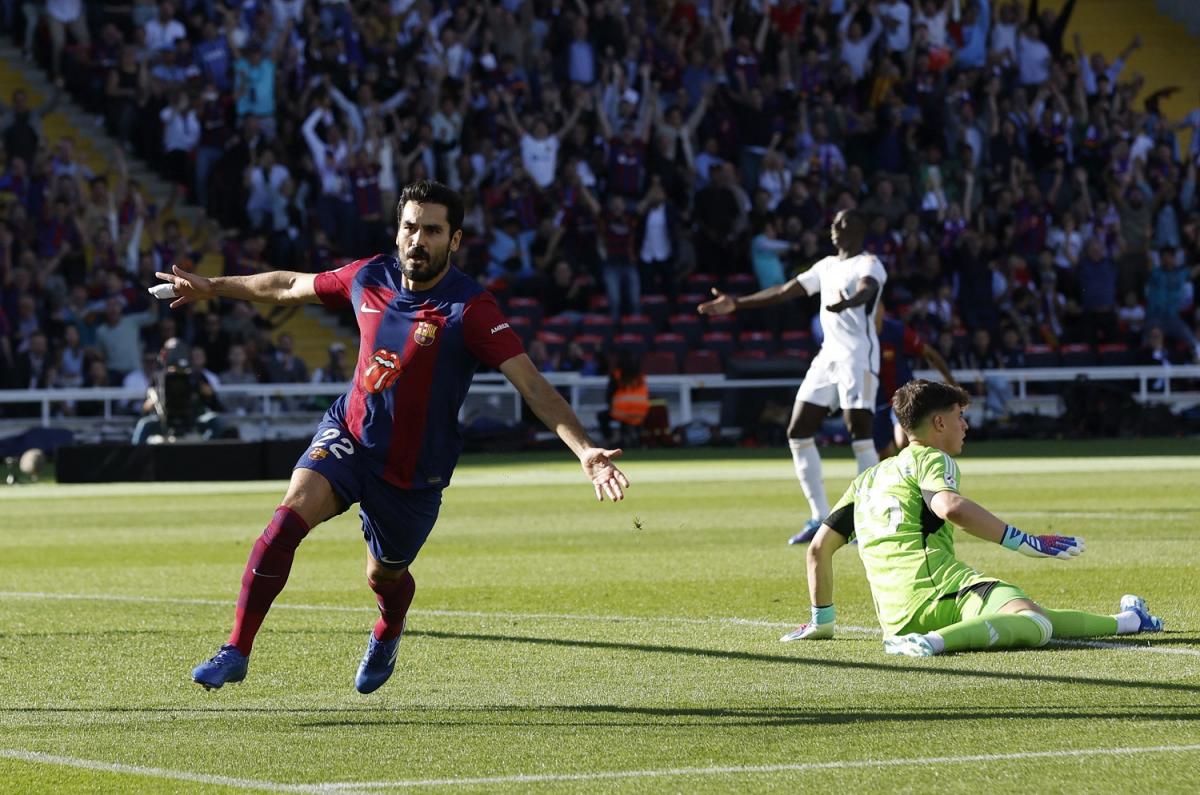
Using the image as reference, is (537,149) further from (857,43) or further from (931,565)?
(931,565)

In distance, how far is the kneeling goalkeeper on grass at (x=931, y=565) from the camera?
8.91m

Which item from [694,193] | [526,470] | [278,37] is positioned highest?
[278,37]

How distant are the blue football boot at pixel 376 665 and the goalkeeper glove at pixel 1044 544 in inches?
98.2

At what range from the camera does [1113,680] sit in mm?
8047

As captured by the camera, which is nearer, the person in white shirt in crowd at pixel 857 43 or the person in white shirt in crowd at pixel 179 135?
the person in white shirt in crowd at pixel 179 135

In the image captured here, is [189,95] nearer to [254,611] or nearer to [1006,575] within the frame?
[1006,575]

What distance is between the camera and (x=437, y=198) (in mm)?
7945

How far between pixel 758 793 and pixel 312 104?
2784 cm

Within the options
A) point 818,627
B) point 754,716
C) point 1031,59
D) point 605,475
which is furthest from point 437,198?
point 1031,59

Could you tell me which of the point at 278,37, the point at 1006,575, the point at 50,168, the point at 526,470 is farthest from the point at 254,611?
the point at 278,37

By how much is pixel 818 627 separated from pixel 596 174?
25.1m

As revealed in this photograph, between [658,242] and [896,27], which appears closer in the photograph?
[658,242]

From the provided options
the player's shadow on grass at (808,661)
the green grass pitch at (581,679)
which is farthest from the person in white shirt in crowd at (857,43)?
the player's shadow on grass at (808,661)

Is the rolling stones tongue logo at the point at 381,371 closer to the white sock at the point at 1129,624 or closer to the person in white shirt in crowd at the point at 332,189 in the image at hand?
the white sock at the point at 1129,624
